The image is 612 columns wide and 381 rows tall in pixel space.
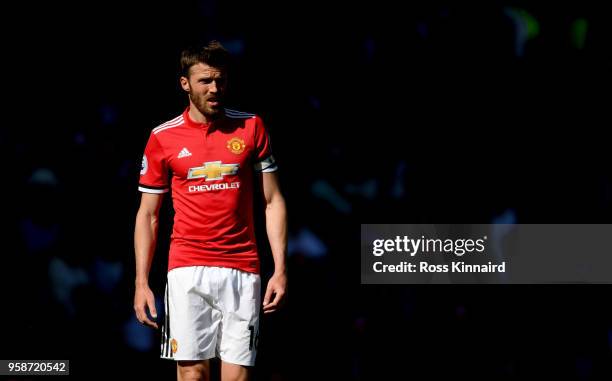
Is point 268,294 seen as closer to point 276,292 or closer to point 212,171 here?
point 276,292

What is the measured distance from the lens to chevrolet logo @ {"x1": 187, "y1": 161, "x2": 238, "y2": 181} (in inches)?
174

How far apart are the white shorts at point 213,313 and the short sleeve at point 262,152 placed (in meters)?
0.42

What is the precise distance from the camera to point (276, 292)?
4.42 metres

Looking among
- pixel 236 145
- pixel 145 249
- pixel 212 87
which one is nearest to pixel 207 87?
pixel 212 87

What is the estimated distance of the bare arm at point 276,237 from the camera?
4.42 meters

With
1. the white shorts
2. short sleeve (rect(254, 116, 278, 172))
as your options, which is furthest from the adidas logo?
the white shorts


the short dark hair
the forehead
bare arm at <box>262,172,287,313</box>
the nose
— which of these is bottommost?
bare arm at <box>262,172,287,313</box>

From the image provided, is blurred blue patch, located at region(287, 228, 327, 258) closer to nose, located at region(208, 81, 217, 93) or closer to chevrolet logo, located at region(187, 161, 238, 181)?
chevrolet logo, located at region(187, 161, 238, 181)

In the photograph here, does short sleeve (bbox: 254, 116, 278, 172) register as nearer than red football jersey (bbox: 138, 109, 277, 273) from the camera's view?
No

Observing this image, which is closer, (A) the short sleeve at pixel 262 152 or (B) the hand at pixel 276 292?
(B) the hand at pixel 276 292

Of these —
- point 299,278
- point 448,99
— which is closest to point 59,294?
point 299,278

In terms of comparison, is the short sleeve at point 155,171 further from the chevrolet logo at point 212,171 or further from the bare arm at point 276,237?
the bare arm at point 276,237

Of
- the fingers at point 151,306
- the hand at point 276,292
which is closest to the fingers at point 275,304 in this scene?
the hand at point 276,292

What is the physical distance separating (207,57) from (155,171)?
0.49m
